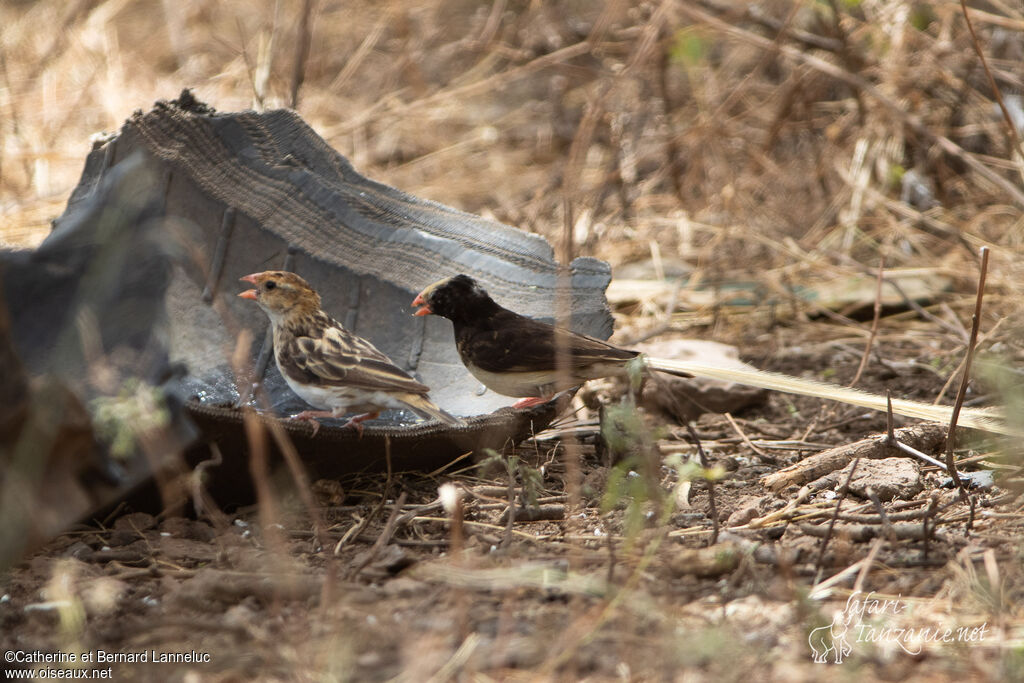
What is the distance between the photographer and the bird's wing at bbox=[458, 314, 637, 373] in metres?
4.09

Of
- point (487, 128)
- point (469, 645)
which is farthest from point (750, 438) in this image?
point (487, 128)

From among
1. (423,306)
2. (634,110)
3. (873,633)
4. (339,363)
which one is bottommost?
(873,633)

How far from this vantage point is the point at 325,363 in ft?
13.4

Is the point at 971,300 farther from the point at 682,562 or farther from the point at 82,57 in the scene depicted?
the point at 82,57

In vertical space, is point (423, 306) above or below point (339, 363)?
above

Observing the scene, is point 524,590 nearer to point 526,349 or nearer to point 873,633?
Result: point 873,633

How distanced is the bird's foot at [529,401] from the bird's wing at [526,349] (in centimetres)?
15

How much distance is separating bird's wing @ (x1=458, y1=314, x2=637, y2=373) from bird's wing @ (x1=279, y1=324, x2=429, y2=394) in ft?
0.97

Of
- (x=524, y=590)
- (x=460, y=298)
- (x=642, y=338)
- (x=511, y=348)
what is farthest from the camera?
(x=642, y=338)

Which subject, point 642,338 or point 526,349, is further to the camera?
point 642,338

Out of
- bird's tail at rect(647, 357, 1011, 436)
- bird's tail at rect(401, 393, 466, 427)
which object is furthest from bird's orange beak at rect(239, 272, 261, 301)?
bird's tail at rect(647, 357, 1011, 436)

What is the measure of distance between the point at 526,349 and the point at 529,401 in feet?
1.06

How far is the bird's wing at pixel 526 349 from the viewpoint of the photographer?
4.09 m

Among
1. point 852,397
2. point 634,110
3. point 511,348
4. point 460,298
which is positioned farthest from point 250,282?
point 634,110
